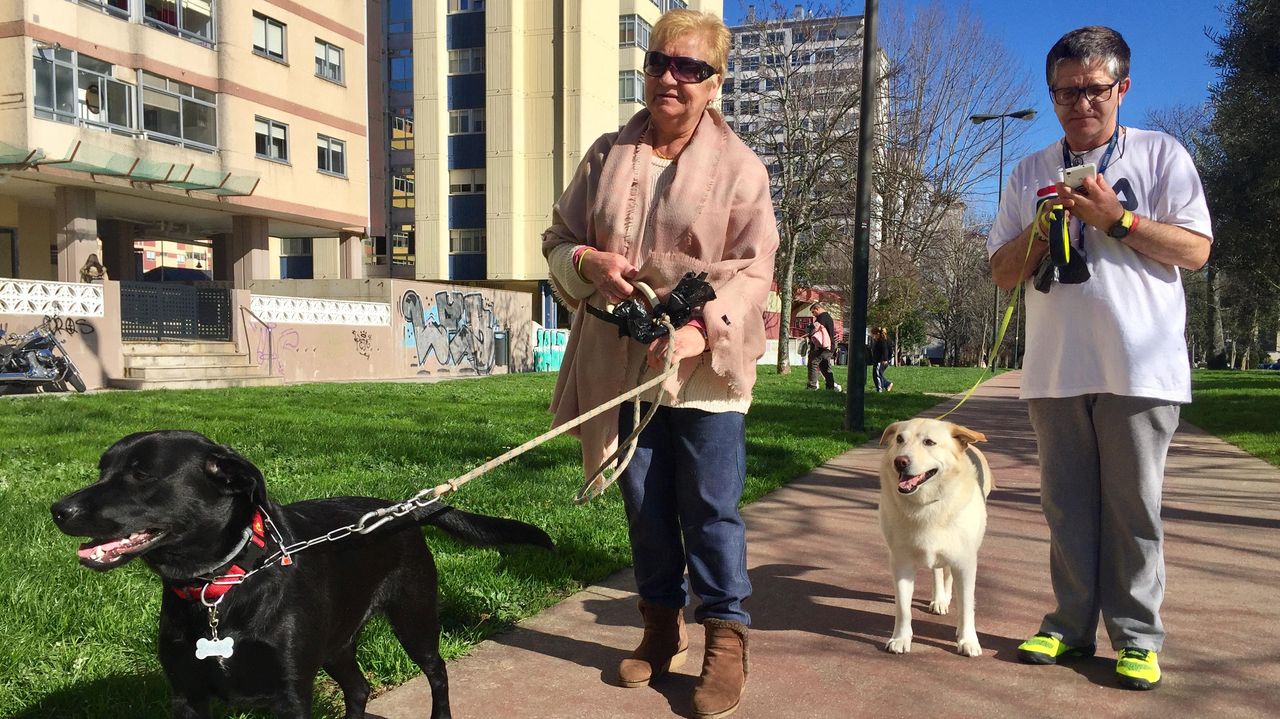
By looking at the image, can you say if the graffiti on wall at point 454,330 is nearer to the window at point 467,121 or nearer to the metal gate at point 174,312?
the metal gate at point 174,312

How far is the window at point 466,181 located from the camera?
3888 centimetres

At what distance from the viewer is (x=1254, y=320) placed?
43.0 m

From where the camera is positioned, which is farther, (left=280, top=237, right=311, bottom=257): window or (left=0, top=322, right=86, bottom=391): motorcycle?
(left=280, top=237, right=311, bottom=257): window

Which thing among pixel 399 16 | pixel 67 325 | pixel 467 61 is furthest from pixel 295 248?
pixel 67 325

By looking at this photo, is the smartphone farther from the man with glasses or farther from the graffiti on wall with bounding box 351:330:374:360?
the graffiti on wall with bounding box 351:330:374:360

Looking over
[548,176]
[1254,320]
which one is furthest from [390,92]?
[1254,320]

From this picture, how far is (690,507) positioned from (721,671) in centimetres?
54

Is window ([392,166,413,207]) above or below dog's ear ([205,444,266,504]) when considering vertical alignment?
above

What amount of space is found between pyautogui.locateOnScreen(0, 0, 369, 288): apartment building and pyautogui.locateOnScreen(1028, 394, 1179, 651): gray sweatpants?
2124 centimetres

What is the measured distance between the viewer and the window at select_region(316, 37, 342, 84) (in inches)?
1049

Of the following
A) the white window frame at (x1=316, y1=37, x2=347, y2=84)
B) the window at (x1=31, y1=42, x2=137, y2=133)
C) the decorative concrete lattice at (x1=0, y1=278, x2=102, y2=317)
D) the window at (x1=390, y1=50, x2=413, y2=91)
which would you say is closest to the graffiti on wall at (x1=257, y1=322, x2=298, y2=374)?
the decorative concrete lattice at (x1=0, y1=278, x2=102, y2=317)

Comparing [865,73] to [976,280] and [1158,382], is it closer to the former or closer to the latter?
[1158,382]

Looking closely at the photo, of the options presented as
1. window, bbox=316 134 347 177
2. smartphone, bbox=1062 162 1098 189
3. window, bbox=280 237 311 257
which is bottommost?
smartphone, bbox=1062 162 1098 189

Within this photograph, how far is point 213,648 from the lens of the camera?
1971 mm
